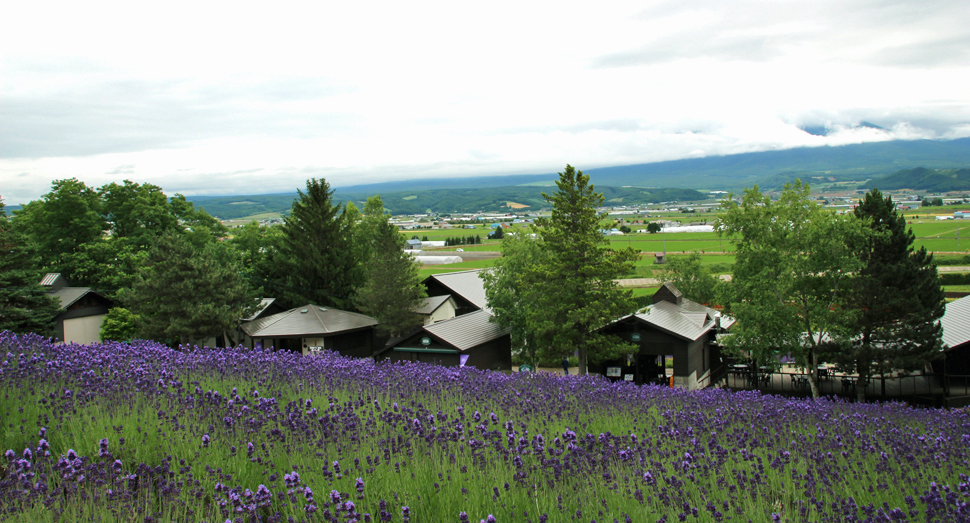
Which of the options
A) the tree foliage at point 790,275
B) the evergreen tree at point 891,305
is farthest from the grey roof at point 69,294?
the evergreen tree at point 891,305

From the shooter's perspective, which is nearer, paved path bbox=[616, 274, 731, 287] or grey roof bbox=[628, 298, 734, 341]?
grey roof bbox=[628, 298, 734, 341]

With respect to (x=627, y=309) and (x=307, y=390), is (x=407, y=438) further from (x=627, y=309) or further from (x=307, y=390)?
(x=627, y=309)

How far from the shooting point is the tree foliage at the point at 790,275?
21.8 m

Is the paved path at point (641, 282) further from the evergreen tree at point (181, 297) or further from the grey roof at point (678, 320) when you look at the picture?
the evergreen tree at point (181, 297)

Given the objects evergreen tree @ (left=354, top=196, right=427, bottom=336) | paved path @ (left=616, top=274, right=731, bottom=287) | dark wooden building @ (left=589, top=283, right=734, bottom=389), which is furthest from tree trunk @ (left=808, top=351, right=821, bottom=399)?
paved path @ (left=616, top=274, right=731, bottom=287)

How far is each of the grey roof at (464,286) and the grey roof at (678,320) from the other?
41.9 ft

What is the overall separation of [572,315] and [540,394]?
1679cm

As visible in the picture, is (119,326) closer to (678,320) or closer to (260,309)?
(260,309)

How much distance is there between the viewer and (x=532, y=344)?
30094mm

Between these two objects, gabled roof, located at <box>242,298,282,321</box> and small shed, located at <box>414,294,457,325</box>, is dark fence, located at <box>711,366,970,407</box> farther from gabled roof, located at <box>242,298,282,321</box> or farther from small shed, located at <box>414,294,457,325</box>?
gabled roof, located at <box>242,298,282,321</box>

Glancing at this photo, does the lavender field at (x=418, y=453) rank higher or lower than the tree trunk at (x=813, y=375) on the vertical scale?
higher

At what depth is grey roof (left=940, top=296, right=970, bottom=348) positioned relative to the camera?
69.3ft

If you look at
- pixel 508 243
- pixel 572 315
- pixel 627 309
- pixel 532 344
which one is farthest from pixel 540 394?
pixel 508 243

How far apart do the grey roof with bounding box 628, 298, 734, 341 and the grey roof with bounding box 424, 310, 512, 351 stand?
755 centimetres
